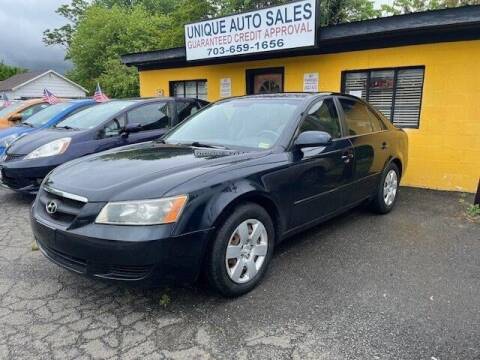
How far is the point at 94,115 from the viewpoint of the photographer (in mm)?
6383

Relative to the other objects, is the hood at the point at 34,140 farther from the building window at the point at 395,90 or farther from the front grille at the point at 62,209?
the building window at the point at 395,90

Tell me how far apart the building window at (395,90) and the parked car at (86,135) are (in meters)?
3.31

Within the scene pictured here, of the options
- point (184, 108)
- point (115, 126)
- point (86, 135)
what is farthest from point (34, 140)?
point (184, 108)

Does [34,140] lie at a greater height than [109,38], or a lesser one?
lesser

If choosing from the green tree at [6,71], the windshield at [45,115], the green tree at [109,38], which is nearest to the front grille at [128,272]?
the windshield at [45,115]

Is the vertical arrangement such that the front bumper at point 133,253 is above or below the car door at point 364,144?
below

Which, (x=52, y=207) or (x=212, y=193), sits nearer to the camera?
(x=212, y=193)

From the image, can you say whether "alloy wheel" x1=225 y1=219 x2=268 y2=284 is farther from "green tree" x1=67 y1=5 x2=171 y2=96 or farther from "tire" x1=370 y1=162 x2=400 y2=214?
"green tree" x1=67 y1=5 x2=171 y2=96

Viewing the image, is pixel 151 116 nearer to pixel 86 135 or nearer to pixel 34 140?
pixel 86 135

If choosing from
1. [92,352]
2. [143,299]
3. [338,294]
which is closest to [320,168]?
[338,294]

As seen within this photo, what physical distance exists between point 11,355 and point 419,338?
8.53 feet

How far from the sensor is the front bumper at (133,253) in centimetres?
256

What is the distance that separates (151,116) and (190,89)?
13.3 ft

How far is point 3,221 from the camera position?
200 inches
